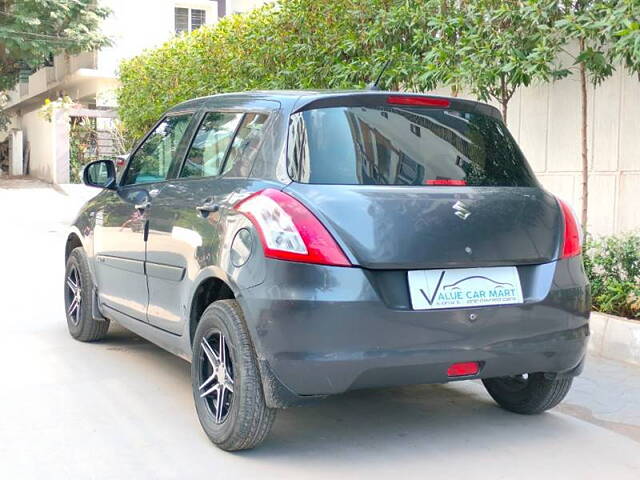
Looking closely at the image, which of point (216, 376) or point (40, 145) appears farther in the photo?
point (40, 145)

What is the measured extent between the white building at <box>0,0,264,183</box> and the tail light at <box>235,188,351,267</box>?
82.4 feet

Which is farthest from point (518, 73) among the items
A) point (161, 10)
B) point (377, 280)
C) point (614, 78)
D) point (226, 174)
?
point (161, 10)

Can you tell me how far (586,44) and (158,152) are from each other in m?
4.14

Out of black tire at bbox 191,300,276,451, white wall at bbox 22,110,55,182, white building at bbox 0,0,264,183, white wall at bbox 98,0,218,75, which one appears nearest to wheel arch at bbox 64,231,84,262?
black tire at bbox 191,300,276,451

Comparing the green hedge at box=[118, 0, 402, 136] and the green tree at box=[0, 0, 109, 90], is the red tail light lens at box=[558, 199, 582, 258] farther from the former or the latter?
the green tree at box=[0, 0, 109, 90]

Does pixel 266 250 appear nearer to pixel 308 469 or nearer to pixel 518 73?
pixel 308 469

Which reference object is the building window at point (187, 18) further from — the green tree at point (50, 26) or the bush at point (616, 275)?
the bush at point (616, 275)

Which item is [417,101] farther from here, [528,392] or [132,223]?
[132,223]

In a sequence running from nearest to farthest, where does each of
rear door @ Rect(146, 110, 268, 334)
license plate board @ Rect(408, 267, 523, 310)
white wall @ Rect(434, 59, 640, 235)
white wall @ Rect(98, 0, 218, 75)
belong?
license plate board @ Rect(408, 267, 523, 310)
rear door @ Rect(146, 110, 268, 334)
white wall @ Rect(434, 59, 640, 235)
white wall @ Rect(98, 0, 218, 75)

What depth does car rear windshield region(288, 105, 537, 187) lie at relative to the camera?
13.5ft

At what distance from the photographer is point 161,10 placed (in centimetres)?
3216

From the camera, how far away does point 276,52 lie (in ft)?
37.9

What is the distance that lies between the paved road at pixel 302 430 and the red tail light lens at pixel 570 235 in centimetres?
97

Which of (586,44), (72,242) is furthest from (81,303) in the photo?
(586,44)
